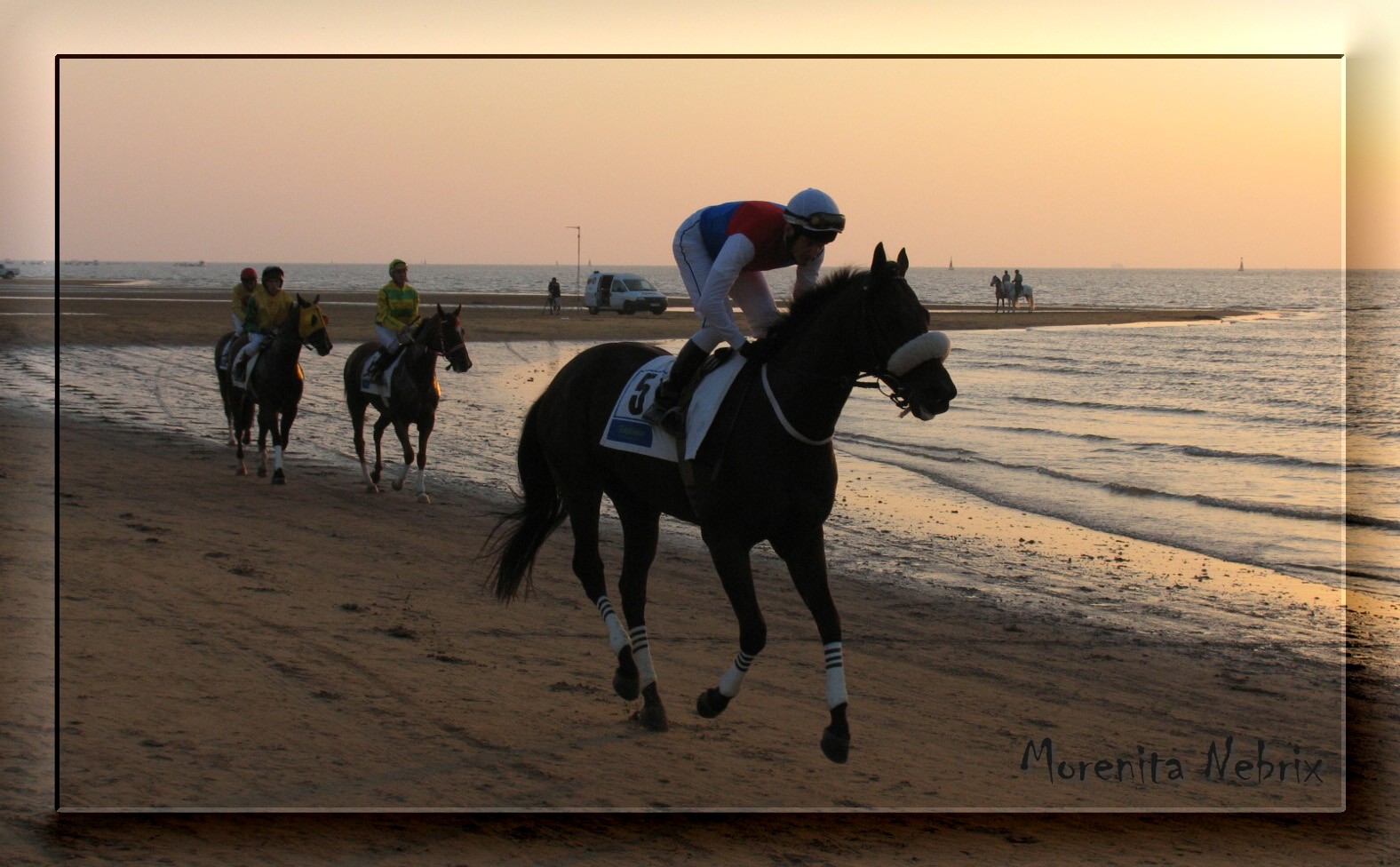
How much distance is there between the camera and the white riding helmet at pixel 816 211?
5434 millimetres

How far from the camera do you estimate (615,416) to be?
21.5ft

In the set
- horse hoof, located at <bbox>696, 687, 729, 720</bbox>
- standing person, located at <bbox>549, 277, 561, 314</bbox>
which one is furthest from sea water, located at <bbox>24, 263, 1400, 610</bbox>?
standing person, located at <bbox>549, 277, 561, 314</bbox>

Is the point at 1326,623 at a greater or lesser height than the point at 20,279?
lesser

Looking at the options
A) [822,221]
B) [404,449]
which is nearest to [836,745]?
Answer: [822,221]

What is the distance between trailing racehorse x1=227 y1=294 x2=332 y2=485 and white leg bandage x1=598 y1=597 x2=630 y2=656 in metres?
7.30

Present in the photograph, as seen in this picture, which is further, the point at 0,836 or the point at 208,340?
the point at 208,340

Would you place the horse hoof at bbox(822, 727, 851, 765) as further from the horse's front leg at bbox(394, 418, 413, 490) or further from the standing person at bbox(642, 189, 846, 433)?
the horse's front leg at bbox(394, 418, 413, 490)

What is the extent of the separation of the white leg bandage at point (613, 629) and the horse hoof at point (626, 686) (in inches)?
5.7

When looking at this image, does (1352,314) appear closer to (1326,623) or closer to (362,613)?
(1326,623)

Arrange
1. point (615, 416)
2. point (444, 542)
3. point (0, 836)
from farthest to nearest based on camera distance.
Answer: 1. point (444, 542)
2. point (615, 416)
3. point (0, 836)

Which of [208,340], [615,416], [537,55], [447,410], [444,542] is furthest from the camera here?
[208,340]

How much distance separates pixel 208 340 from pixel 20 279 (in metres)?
28.6

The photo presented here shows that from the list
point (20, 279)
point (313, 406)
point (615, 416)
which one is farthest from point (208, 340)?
point (615, 416)

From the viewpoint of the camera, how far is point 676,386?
6.03 metres
